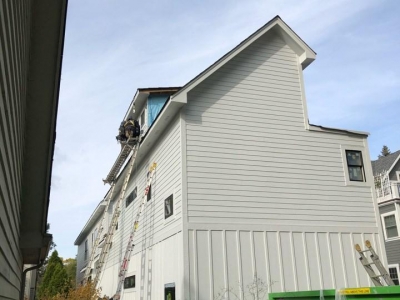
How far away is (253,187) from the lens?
1304cm

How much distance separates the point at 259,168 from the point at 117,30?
19.7 feet

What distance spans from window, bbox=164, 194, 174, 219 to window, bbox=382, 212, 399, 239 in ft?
49.7

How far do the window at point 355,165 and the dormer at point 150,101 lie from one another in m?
7.26

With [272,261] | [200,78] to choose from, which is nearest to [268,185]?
[272,261]

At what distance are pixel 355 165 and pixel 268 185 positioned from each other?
3.77 m

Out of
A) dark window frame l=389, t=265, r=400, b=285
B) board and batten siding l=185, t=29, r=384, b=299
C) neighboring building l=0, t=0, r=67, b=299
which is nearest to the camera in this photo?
neighboring building l=0, t=0, r=67, b=299

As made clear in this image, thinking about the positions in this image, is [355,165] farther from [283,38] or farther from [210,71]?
[210,71]

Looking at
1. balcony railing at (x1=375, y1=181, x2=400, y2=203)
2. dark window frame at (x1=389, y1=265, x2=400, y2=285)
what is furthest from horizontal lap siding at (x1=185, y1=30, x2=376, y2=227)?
dark window frame at (x1=389, y1=265, x2=400, y2=285)

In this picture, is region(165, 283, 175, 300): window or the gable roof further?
the gable roof

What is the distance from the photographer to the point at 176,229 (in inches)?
476

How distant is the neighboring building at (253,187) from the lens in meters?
12.0

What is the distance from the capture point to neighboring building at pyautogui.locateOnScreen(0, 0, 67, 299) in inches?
113

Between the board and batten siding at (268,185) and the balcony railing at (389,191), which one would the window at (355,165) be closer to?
the board and batten siding at (268,185)

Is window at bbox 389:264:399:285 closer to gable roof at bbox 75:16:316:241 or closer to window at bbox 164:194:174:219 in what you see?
gable roof at bbox 75:16:316:241
